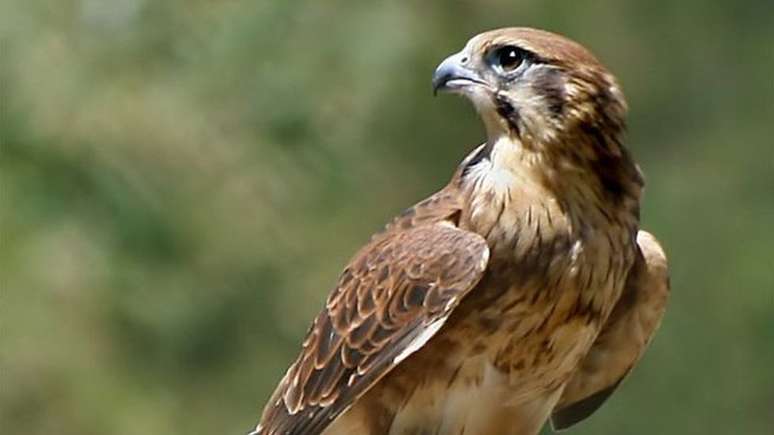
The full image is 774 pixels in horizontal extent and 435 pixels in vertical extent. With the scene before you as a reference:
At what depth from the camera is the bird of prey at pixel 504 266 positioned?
4430 mm

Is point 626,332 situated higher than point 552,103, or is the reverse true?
point 552,103

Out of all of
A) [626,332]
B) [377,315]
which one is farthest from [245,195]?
[377,315]

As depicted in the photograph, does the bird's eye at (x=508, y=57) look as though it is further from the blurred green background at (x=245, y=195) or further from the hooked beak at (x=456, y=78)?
the blurred green background at (x=245, y=195)

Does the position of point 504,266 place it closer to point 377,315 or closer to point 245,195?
point 377,315

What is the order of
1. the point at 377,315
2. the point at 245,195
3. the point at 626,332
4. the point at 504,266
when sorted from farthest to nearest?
the point at 245,195, the point at 626,332, the point at 377,315, the point at 504,266

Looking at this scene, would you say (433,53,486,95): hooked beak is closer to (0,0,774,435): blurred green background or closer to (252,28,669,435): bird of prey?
(252,28,669,435): bird of prey

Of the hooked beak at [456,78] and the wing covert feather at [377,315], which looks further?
the hooked beak at [456,78]

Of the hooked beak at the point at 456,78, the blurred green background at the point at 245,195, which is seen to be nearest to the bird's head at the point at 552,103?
the hooked beak at the point at 456,78

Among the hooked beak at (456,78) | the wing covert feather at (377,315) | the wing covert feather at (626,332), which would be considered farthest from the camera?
the wing covert feather at (626,332)

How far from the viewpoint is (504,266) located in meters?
4.43

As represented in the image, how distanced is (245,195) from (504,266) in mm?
5288

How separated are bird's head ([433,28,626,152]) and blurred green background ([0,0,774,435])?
4246mm

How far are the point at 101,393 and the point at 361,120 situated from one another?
170 centimetres

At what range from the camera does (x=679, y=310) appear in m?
9.83
